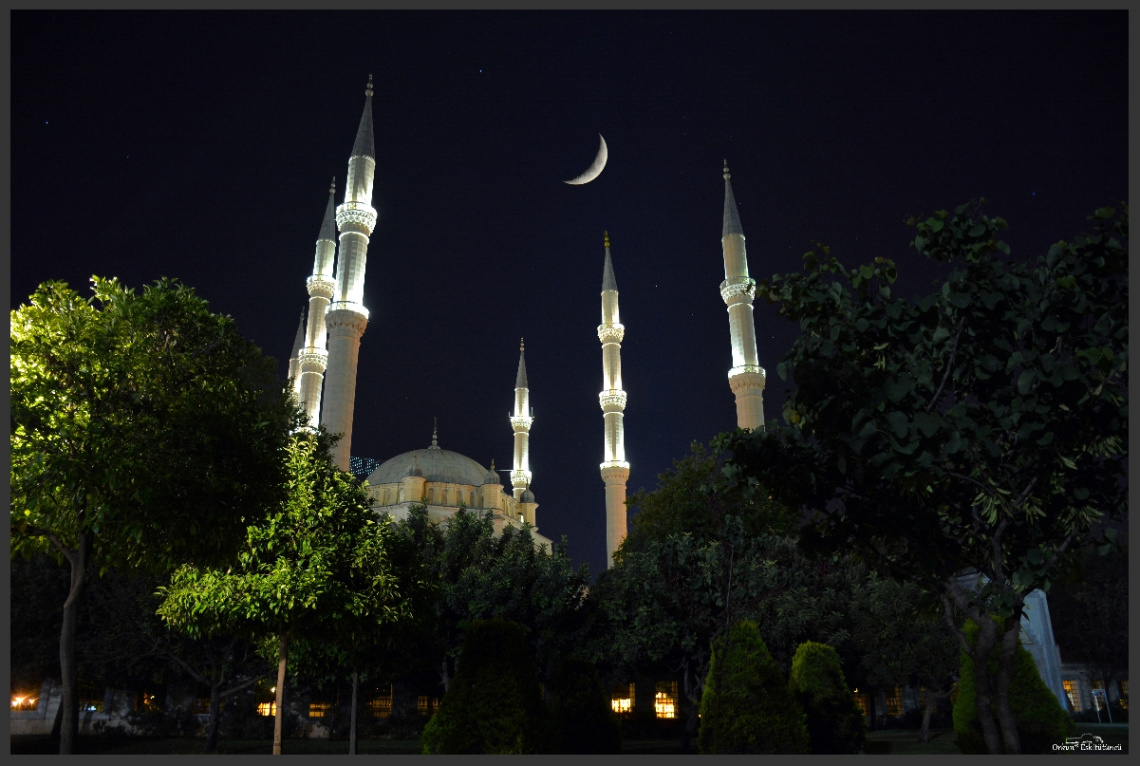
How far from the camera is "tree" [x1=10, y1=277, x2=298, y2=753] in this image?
1081 centimetres

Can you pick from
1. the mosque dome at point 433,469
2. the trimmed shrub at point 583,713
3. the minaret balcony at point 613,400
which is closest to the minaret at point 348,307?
the trimmed shrub at point 583,713

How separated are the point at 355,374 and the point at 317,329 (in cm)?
1159

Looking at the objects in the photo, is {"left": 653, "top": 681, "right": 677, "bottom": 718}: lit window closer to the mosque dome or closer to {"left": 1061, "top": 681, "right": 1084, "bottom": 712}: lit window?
{"left": 1061, "top": 681, "right": 1084, "bottom": 712}: lit window

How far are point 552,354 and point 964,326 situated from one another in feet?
258

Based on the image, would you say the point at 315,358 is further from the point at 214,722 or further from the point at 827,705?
the point at 827,705

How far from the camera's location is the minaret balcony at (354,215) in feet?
133

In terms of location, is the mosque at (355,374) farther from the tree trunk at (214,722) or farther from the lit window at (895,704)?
the lit window at (895,704)

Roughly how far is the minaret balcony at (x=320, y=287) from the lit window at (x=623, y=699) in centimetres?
3097

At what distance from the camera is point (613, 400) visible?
57.4 meters

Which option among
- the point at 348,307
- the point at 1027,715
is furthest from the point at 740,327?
the point at 1027,715

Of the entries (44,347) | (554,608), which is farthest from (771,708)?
(44,347)

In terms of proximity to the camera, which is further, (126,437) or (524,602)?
(524,602)

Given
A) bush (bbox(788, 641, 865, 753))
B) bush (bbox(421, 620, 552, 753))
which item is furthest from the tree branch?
bush (bbox(788, 641, 865, 753))

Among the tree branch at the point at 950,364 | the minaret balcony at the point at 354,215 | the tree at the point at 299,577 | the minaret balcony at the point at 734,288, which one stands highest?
the minaret balcony at the point at 734,288
